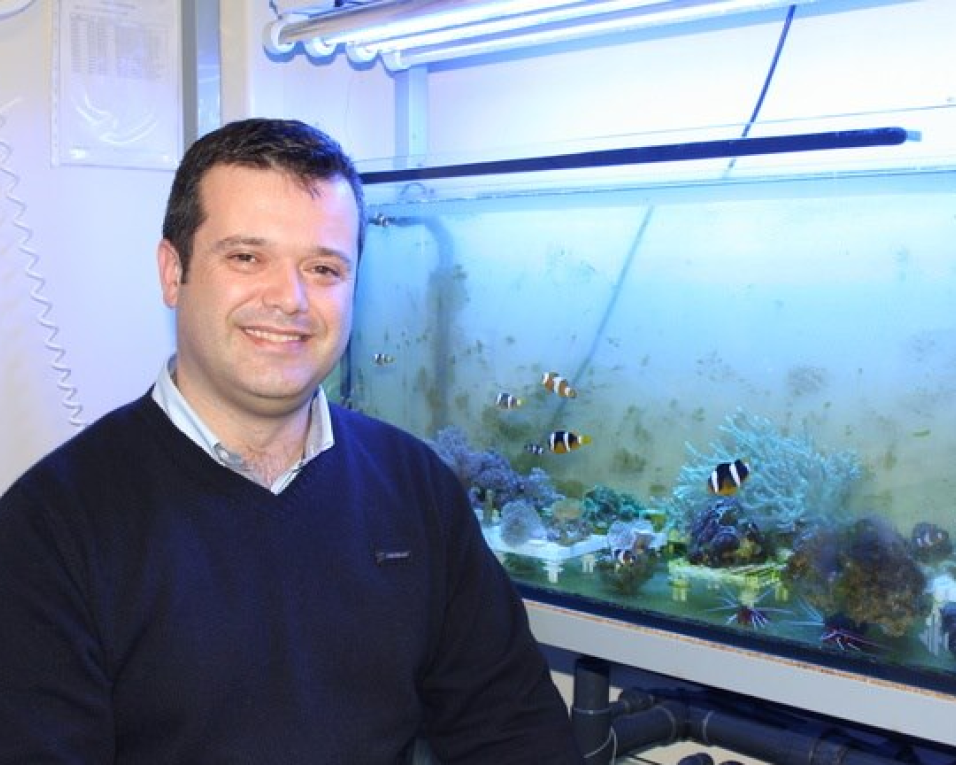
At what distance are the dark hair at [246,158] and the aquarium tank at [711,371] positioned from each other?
555 mm

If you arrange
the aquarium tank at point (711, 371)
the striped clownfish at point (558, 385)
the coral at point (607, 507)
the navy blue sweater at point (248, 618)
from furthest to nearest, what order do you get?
the striped clownfish at point (558, 385)
the coral at point (607, 507)
the aquarium tank at point (711, 371)
the navy blue sweater at point (248, 618)

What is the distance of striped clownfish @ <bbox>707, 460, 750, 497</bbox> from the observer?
182 cm

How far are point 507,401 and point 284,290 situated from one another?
830 millimetres

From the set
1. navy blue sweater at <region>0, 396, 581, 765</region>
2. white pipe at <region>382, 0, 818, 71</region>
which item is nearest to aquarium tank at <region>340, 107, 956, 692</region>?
white pipe at <region>382, 0, 818, 71</region>

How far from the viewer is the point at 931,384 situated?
162cm

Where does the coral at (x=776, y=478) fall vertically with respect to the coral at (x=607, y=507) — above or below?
above

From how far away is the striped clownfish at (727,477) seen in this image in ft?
5.98

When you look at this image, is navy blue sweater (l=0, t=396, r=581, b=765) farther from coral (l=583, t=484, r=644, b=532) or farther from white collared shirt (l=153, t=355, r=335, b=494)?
coral (l=583, t=484, r=644, b=532)

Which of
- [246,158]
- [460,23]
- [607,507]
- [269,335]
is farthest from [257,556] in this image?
[460,23]

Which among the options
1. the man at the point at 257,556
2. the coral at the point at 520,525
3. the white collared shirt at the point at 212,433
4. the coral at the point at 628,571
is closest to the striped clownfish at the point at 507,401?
the coral at the point at 520,525

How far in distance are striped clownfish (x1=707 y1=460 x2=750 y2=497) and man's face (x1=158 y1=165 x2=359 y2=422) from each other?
733mm

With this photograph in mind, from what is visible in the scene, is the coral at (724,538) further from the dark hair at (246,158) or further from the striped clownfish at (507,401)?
the dark hair at (246,158)

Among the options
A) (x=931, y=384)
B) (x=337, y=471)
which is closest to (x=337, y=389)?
(x=337, y=471)

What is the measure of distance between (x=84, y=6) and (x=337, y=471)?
1326mm
